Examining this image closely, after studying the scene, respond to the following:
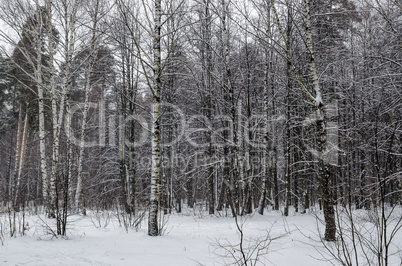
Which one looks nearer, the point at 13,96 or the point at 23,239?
the point at 23,239

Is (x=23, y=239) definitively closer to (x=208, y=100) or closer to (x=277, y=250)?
(x=277, y=250)

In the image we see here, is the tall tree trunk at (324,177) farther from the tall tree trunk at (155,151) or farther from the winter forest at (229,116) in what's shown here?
the tall tree trunk at (155,151)

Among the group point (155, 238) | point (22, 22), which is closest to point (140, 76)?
point (22, 22)

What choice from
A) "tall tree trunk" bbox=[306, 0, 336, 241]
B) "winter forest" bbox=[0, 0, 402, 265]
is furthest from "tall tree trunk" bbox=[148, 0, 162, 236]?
"tall tree trunk" bbox=[306, 0, 336, 241]

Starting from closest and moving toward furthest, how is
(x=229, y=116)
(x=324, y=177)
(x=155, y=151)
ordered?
(x=324, y=177) < (x=155, y=151) < (x=229, y=116)

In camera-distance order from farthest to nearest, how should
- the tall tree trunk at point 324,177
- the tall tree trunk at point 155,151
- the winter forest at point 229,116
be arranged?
the tall tree trunk at point 155,151
the tall tree trunk at point 324,177
the winter forest at point 229,116

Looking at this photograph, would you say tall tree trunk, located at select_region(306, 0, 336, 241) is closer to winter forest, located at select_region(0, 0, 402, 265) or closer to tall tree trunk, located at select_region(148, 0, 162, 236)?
winter forest, located at select_region(0, 0, 402, 265)

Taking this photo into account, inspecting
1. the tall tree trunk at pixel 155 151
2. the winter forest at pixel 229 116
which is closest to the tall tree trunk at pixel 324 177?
the winter forest at pixel 229 116

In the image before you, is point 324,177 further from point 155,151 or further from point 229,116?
point 229,116

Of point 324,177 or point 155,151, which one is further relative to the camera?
point 155,151

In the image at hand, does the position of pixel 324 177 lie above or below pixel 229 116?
below

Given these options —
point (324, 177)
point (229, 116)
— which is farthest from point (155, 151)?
point (229, 116)

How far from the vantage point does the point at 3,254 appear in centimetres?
352

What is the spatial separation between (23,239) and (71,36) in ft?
24.8
